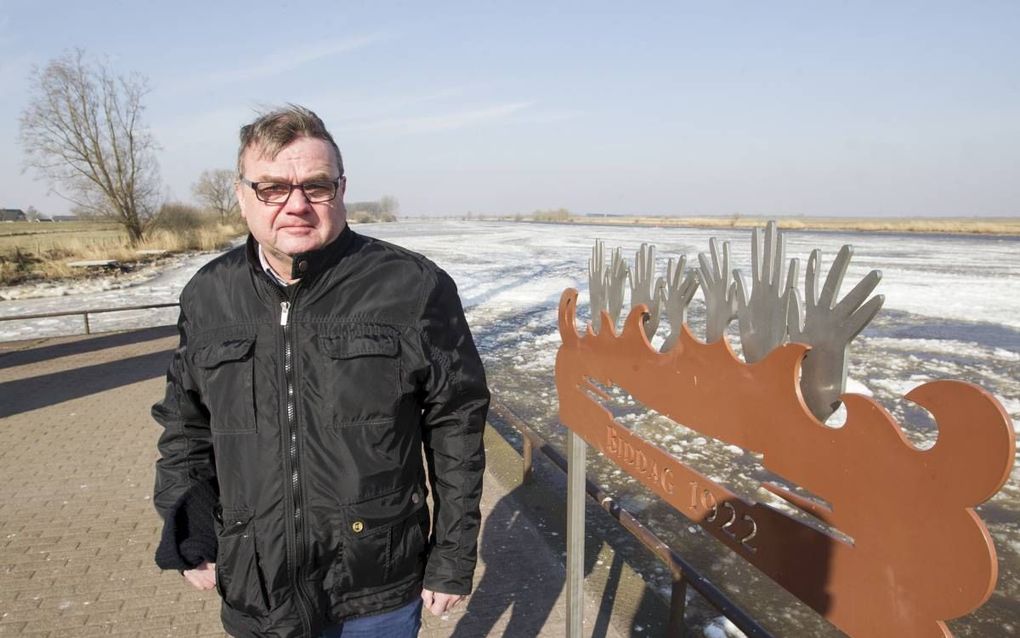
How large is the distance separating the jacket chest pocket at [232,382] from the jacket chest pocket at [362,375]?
0.70 feet

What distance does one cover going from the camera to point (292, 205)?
1.64 metres

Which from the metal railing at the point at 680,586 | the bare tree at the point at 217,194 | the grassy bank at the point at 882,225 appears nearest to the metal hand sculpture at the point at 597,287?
the metal railing at the point at 680,586

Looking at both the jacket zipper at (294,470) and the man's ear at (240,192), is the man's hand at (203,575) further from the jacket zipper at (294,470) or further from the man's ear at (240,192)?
the man's ear at (240,192)

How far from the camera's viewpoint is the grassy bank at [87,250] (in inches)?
780

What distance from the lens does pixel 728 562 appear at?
3988 mm

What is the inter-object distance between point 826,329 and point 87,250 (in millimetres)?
29669

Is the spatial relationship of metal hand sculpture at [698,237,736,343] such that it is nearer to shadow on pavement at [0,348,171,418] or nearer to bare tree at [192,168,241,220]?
shadow on pavement at [0,348,171,418]

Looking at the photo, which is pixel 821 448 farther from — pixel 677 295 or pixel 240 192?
pixel 240 192

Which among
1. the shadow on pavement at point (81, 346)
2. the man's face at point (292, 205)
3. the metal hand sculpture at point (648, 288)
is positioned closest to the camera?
the man's face at point (292, 205)

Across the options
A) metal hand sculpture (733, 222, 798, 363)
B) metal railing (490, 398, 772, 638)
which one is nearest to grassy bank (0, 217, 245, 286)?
metal railing (490, 398, 772, 638)

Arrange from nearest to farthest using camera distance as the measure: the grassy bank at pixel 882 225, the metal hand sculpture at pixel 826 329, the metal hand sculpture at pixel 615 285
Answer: the metal hand sculpture at pixel 826 329 < the metal hand sculpture at pixel 615 285 < the grassy bank at pixel 882 225

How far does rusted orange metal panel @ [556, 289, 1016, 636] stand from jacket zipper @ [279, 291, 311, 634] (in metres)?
1.05

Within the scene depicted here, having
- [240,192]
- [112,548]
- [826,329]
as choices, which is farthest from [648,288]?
[112,548]

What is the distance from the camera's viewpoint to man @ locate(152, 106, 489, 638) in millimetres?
1653
